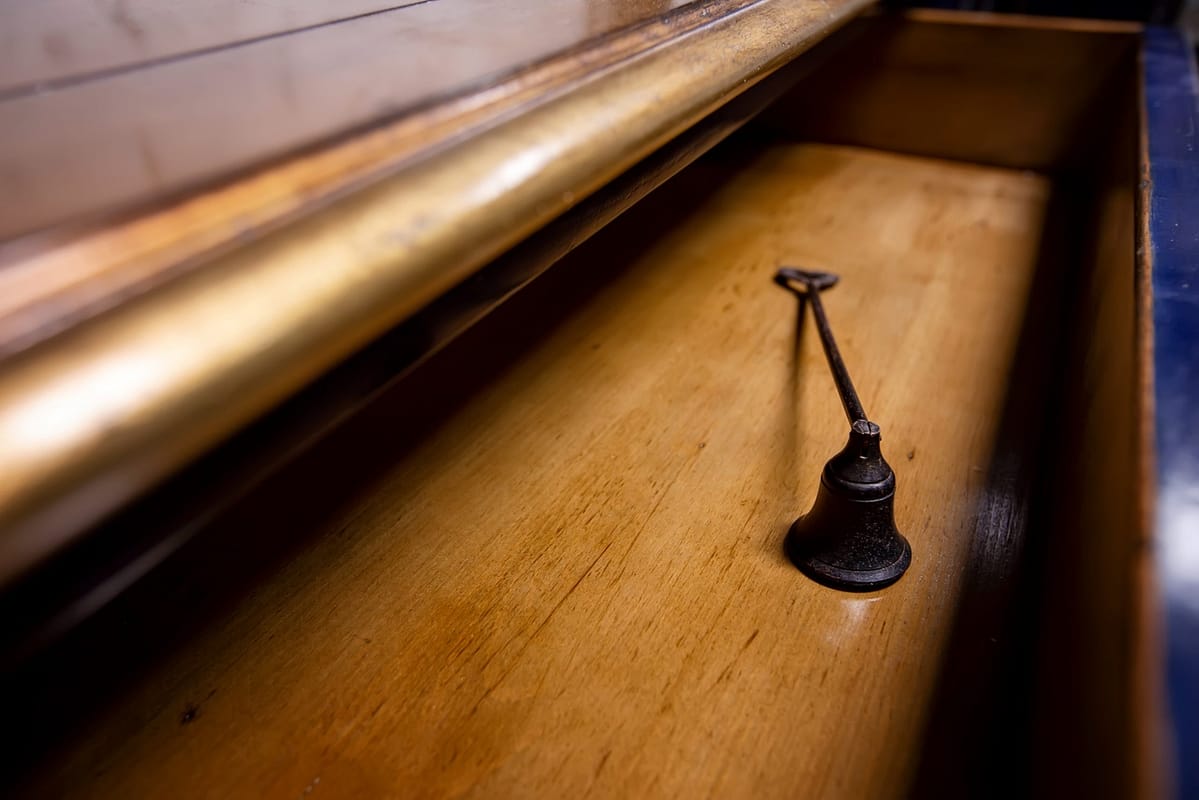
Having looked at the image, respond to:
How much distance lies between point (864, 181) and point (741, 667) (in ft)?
4.67

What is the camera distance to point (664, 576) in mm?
722

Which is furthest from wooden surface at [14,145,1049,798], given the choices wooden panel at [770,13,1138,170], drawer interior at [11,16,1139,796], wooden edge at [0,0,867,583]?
wooden panel at [770,13,1138,170]

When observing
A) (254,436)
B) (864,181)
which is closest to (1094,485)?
(254,436)

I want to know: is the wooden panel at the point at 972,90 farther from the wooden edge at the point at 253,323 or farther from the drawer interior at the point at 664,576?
the wooden edge at the point at 253,323

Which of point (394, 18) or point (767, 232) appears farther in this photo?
point (767, 232)

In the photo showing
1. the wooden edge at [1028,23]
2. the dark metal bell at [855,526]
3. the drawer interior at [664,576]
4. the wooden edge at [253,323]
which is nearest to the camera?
the wooden edge at [253,323]

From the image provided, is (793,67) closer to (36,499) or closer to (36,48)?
(36,48)

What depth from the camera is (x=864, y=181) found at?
1787 mm

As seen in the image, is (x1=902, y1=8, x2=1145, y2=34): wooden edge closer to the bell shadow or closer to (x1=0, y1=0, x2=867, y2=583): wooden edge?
the bell shadow

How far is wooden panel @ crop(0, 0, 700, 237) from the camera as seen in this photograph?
0.37m

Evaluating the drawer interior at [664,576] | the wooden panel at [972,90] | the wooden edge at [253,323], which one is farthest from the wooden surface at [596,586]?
the wooden panel at [972,90]

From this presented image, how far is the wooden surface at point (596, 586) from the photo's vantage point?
1.87 feet

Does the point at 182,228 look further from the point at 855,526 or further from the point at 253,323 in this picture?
the point at 855,526

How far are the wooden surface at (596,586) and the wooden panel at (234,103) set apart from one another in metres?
0.40
